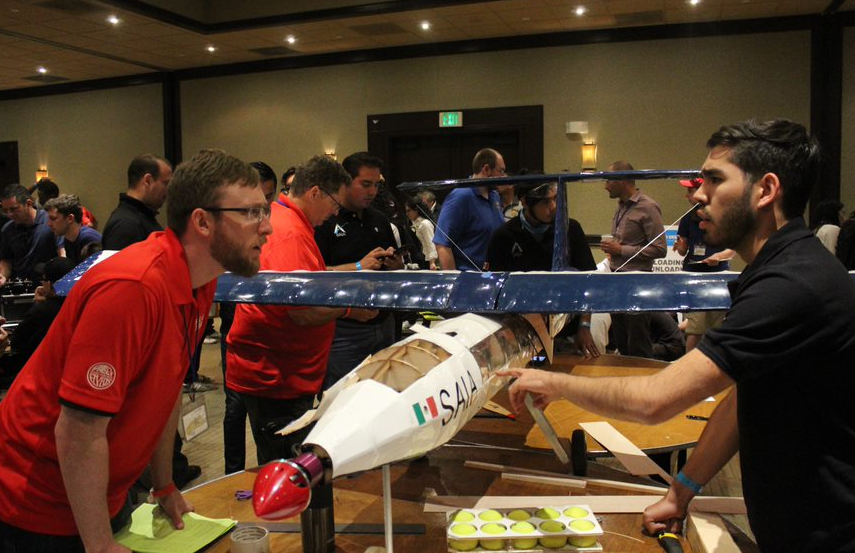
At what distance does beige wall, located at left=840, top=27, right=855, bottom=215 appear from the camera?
9.93m

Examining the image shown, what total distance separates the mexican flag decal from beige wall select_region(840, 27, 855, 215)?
10.4 metres

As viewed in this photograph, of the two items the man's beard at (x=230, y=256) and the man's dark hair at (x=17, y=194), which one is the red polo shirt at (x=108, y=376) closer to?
the man's beard at (x=230, y=256)

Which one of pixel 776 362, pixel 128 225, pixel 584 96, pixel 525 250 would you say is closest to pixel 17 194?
pixel 128 225

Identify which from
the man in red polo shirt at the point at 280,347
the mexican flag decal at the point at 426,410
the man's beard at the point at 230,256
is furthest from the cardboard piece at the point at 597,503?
the man in red polo shirt at the point at 280,347

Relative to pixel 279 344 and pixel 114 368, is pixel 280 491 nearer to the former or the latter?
pixel 114 368

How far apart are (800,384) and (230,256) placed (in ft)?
4.31

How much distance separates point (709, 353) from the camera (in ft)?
5.11

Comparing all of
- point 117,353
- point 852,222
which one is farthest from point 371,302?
point 852,222

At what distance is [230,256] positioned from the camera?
69.2 inches

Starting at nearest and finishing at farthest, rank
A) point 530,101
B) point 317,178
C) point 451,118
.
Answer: point 317,178 < point 530,101 < point 451,118

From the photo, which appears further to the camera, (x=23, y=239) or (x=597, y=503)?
(x=23, y=239)

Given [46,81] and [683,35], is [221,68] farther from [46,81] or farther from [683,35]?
[683,35]

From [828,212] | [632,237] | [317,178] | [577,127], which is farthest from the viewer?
[577,127]

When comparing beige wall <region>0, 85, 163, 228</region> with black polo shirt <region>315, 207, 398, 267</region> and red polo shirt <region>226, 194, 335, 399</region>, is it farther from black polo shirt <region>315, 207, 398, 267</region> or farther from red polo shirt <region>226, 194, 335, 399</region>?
red polo shirt <region>226, 194, 335, 399</region>
